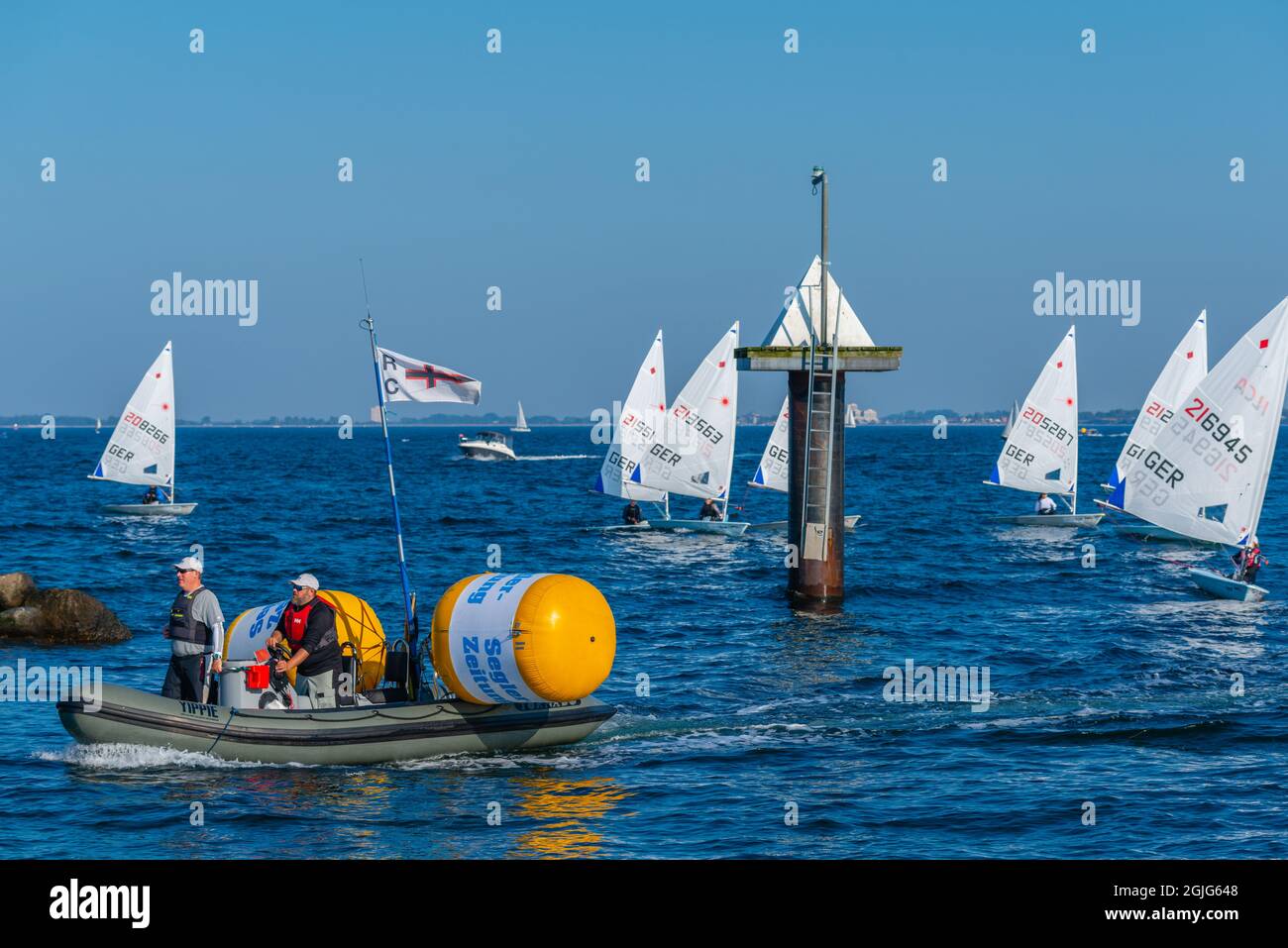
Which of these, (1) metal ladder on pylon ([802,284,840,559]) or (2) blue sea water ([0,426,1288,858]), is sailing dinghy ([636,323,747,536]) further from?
(1) metal ladder on pylon ([802,284,840,559])

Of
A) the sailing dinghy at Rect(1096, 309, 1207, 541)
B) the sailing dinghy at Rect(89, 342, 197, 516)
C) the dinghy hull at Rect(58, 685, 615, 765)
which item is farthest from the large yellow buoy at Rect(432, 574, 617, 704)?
the sailing dinghy at Rect(89, 342, 197, 516)

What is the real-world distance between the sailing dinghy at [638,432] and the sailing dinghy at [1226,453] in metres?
19.6

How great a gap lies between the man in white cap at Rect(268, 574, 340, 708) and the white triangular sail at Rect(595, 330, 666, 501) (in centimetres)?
3366

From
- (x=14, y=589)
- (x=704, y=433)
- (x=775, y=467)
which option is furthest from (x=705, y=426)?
(x=14, y=589)

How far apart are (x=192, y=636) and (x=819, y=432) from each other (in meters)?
16.2

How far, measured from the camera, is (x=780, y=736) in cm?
2114

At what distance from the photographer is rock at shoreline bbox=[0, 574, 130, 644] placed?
2892 centimetres

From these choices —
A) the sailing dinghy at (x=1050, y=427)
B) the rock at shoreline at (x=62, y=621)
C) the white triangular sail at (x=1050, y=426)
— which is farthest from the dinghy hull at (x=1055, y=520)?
the rock at shoreline at (x=62, y=621)

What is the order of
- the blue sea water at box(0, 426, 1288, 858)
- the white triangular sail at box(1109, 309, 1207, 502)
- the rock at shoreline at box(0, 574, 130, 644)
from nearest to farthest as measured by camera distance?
the blue sea water at box(0, 426, 1288, 858) < the rock at shoreline at box(0, 574, 130, 644) < the white triangular sail at box(1109, 309, 1207, 502)

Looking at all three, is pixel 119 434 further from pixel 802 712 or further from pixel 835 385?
pixel 802 712

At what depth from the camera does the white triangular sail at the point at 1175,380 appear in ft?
165
